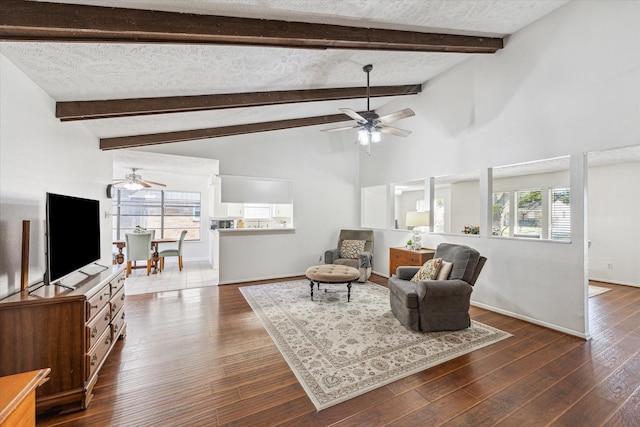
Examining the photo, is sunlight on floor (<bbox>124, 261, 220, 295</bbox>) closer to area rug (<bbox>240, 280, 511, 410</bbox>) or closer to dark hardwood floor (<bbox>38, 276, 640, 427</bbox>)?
area rug (<bbox>240, 280, 511, 410</bbox>)

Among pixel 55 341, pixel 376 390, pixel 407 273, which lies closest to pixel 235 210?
pixel 407 273

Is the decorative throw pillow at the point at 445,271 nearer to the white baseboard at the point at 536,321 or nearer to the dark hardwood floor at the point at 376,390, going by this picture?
the dark hardwood floor at the point at 376,390

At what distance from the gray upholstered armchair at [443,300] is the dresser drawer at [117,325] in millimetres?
3008

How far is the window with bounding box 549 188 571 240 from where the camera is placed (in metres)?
6.08

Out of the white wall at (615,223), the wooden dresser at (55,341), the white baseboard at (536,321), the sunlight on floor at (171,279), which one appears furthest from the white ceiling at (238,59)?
the white wall at (615,223)

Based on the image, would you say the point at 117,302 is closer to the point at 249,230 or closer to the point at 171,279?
the point at 249,230

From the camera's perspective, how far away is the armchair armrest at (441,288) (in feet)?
9.83

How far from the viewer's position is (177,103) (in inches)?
113

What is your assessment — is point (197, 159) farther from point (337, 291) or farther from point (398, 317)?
point (398, 317)

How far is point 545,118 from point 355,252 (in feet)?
12.1

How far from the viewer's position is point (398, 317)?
3.38m

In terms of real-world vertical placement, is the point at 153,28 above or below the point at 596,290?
above

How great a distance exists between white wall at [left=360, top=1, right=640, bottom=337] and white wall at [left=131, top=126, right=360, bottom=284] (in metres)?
2.41

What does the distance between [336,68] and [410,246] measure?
3.27 metres
